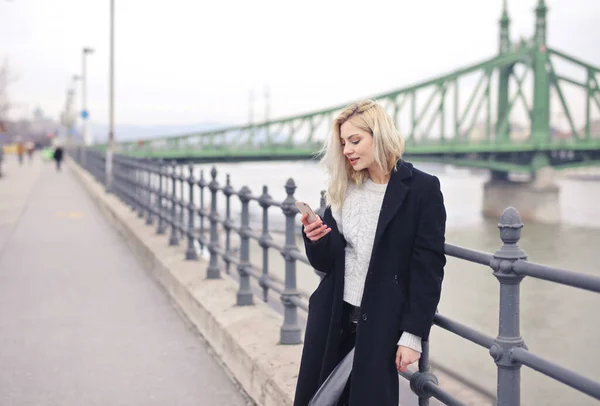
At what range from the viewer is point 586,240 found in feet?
129

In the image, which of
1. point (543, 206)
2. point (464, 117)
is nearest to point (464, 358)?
point (543, 206)

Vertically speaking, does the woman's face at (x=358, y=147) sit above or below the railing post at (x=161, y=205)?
above

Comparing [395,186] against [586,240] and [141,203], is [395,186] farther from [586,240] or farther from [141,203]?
[586,240]

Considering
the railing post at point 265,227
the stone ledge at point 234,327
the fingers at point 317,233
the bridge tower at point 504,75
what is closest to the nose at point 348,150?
the fingers at point 317,233

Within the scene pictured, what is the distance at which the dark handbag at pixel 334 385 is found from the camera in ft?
8.56

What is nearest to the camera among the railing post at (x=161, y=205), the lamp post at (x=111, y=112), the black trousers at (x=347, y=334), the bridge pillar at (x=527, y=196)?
the black trousers at (x=347, y=334)

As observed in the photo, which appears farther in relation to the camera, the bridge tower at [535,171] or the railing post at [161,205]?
the bridge tower at [535,171]

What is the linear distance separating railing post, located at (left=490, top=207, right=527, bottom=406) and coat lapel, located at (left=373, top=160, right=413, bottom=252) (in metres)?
0.32

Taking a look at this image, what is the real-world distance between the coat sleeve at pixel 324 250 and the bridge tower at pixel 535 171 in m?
45.8

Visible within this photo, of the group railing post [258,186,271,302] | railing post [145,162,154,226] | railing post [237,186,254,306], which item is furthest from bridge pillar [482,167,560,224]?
railing post [258,186,271,302]

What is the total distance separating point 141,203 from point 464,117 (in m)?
63.2

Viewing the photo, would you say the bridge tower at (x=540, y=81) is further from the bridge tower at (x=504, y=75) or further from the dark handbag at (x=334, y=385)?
the dark handbag at (x=334, y=385)

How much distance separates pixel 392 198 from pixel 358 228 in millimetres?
179

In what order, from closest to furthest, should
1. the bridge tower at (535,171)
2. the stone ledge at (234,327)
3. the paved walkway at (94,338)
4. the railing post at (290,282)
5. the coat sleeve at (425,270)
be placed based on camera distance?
1. the coat sleeve at (425,270)
2. the stone ledge at (234,327)
3. the paved walkway at (94,338)
4. the railing post at (290,282)
5. the bridge tower at (535,171)
